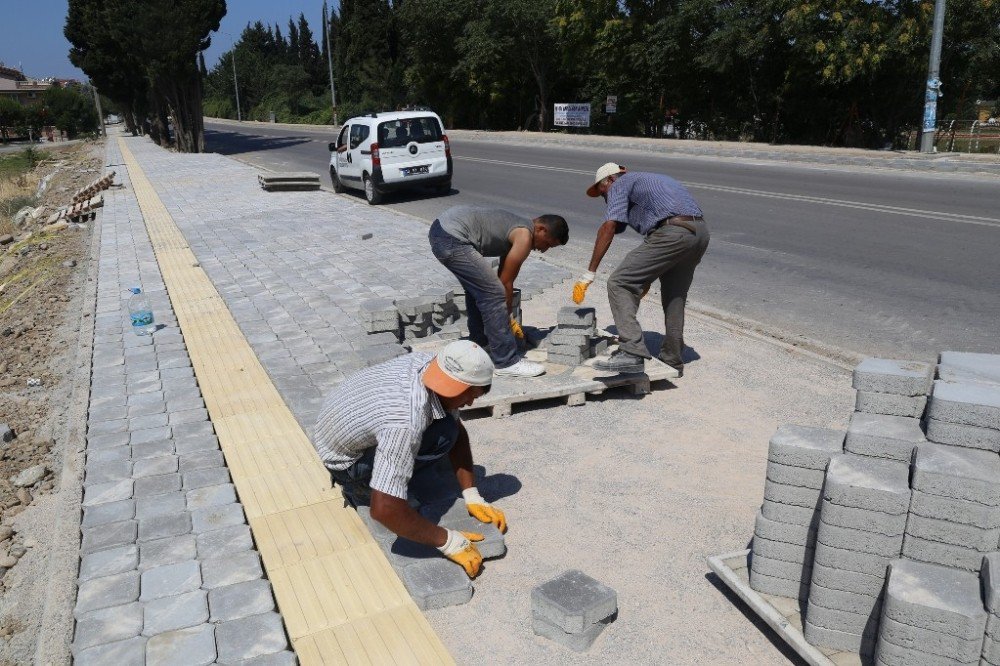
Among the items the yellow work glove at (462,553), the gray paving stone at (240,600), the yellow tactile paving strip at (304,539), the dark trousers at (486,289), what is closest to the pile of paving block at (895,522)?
the yellow work glove at (462,553)

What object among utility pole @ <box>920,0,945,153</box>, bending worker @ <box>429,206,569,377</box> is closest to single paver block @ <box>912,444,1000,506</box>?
bending worker @ <box>429,206,569,377</box>

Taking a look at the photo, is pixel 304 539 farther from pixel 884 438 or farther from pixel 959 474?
pixel 959 474

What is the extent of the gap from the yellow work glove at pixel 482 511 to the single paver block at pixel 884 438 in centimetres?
175

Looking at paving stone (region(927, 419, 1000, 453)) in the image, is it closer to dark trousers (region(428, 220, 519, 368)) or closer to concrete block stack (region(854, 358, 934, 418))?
concrete block stack (region(854, 358, 934, 418))

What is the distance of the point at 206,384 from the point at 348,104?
65.9m

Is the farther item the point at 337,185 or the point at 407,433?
the point at 337,185

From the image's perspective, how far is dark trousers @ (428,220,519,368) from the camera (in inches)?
233

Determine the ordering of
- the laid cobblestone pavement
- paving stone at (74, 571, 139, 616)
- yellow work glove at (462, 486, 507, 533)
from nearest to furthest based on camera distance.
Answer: the laid cobblestone pavement
paving stone at (74, 571, 139, 616)
yellow work glove at (462, 486, 507, 533)

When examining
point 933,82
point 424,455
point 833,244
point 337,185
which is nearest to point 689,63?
point 933,82

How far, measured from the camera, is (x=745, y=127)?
33.7 meters

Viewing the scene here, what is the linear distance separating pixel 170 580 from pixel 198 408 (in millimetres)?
2231

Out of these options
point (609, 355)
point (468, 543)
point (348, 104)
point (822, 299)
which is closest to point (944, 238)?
point (822, 299)

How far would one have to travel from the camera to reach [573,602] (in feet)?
10.7

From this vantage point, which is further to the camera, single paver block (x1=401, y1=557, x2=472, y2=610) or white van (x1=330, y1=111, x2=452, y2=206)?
white van (x1=330, y1=111, x2=452, y2=206)
